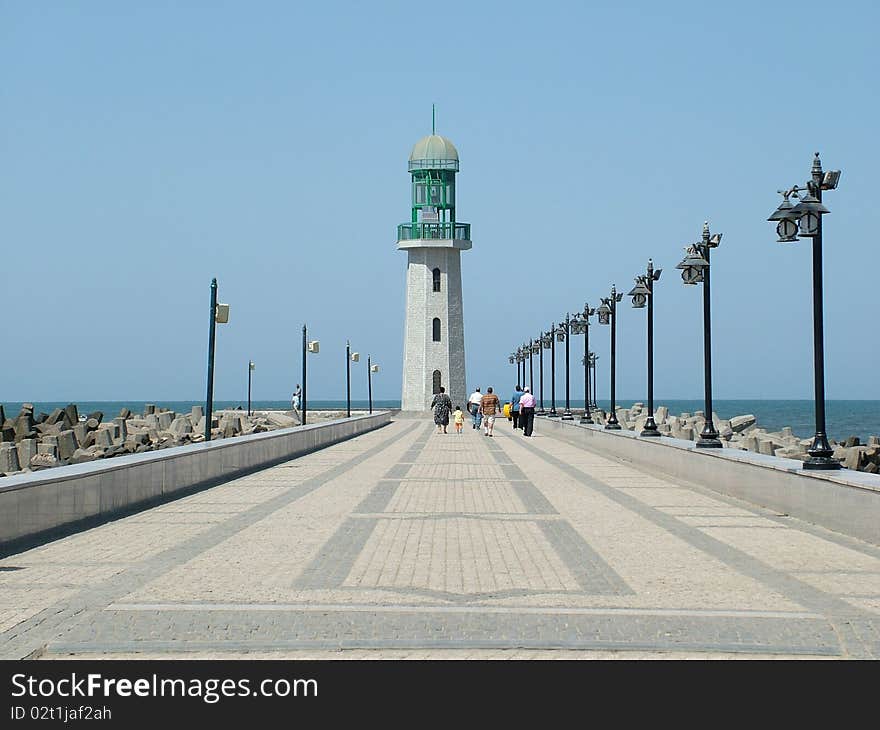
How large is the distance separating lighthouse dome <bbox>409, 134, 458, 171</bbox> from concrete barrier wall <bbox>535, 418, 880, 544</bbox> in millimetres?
50436

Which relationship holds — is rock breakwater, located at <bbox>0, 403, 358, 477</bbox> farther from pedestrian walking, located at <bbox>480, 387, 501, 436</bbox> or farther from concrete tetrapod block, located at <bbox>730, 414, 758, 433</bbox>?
concrete tetrapod block, located at <bbox>730, 414, 758, 433</bbox>

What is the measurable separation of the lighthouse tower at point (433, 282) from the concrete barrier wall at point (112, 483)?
47.5 metres

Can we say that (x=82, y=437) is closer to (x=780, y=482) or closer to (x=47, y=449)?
(x=47, y=449)

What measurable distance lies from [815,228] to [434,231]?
58.8 m

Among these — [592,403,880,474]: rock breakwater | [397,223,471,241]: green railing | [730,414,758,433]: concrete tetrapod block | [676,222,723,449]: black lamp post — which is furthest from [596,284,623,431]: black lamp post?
[397,223,471,241]: green railing

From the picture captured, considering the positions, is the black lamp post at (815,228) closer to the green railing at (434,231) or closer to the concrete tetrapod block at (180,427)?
the concrete tetrapod block at (180,427)

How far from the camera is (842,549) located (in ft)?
40.9

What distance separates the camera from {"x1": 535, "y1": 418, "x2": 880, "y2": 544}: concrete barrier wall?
43.6 ft

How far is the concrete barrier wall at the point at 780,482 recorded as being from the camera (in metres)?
13.3

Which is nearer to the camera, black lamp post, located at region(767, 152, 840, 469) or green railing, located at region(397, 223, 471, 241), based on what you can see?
black lamp post, located at region(767, 152, 840, 469)

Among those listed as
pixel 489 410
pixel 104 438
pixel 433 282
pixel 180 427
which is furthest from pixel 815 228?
pixel 433 282

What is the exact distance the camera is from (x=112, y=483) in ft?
50.9

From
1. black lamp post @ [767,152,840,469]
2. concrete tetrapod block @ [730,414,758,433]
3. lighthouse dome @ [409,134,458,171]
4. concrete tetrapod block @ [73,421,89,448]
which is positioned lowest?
concrete tetrapod block @ [73,421,89,448]
